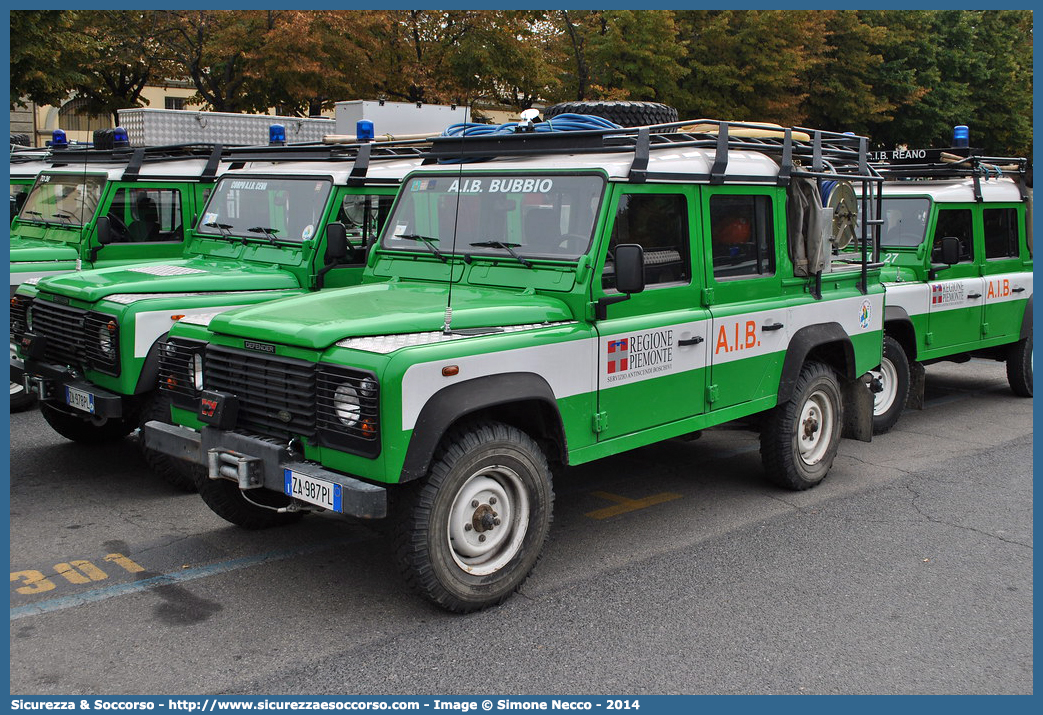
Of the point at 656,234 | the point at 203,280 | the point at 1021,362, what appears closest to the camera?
the point at 656,234

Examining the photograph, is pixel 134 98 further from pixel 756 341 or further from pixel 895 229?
pixel 756 341

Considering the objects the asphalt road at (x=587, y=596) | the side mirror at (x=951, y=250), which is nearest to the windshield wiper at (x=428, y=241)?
the asphalt road at (x=587, y=596)

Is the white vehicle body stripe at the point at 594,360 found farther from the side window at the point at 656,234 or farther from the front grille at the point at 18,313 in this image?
the front grille at the point at 18,313

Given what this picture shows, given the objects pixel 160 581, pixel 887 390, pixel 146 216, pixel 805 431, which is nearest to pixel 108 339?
pixel 160 581

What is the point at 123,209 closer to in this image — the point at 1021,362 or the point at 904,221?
the point at 904,221

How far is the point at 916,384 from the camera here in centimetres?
941

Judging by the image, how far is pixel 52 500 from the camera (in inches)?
275

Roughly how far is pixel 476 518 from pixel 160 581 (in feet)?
5.91

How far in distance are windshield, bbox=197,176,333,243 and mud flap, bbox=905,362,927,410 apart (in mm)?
5381

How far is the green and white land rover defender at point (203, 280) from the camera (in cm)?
685

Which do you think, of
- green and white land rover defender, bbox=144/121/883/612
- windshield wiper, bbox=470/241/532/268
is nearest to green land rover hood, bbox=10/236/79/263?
green and white land rover defender, bbox=144/121/883/612

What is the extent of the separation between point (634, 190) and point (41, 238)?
22.0 ft

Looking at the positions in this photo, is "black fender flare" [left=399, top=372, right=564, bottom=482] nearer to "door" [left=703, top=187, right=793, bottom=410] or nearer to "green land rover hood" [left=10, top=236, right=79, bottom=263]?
"door" [left=703, top=187, right=793, bottom=410]

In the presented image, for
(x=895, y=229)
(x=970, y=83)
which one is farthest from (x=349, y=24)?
(x=970, y=83)
